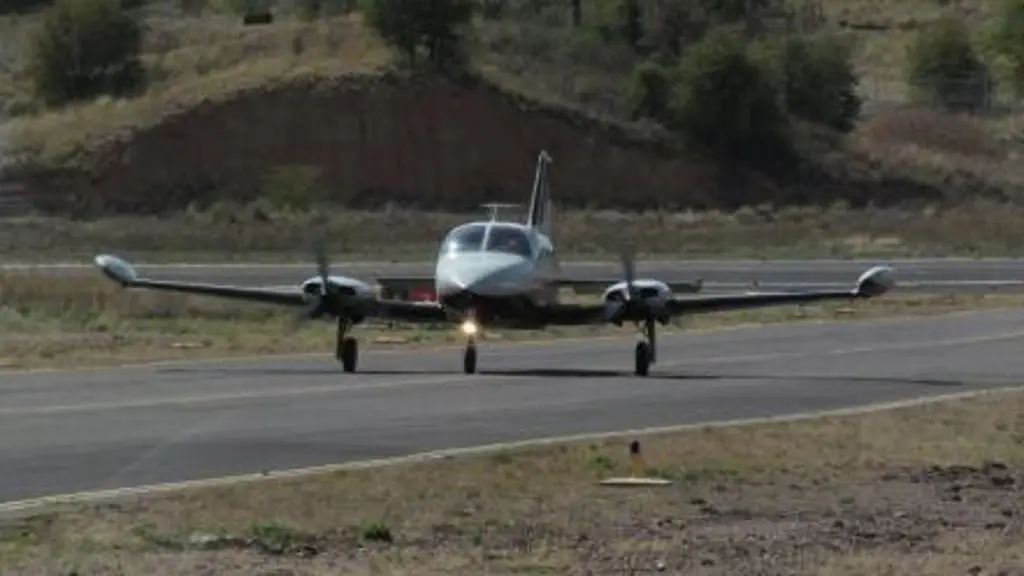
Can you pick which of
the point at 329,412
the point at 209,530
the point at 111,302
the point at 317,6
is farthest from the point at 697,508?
the point at 317,6

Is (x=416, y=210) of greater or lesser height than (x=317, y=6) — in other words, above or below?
below

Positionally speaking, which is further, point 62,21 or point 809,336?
point 62,21

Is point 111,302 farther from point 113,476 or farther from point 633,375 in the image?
point 113,476

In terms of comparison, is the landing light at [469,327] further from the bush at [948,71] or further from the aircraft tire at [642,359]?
the bush at [948,71]

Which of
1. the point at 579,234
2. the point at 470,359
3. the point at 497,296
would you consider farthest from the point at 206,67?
the point at 470,359

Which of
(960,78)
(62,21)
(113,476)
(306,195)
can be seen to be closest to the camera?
(113,476)

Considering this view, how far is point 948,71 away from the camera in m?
117

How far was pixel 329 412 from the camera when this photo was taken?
82.4ft

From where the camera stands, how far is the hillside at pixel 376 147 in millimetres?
85625

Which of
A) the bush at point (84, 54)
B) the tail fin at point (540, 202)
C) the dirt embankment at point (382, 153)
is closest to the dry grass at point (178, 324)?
the tail fin at point (540, 202)

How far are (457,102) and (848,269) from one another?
2635cm

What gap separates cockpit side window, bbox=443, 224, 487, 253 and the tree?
5803 cm

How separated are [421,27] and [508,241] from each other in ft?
196

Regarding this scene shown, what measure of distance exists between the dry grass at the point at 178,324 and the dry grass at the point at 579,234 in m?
17.8
